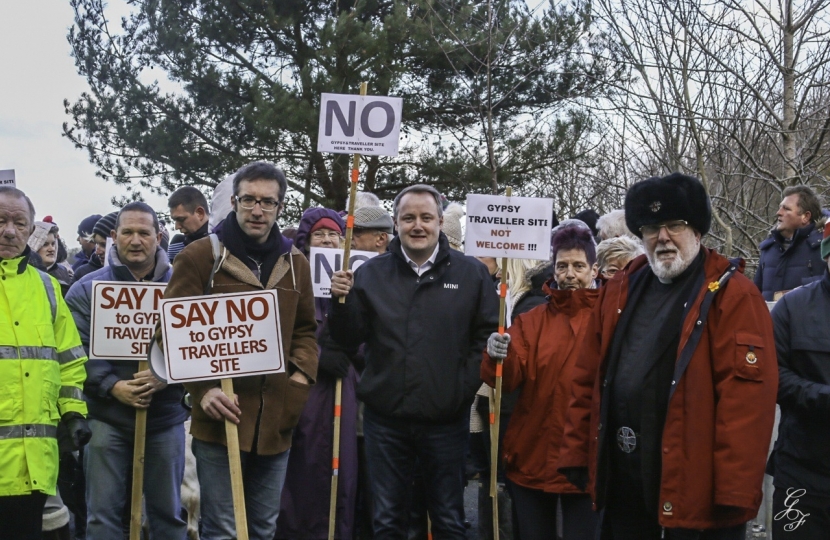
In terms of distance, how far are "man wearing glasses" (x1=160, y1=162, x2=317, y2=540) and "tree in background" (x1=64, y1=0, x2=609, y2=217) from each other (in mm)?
10345

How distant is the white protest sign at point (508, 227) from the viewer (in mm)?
5301

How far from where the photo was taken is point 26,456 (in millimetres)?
4398

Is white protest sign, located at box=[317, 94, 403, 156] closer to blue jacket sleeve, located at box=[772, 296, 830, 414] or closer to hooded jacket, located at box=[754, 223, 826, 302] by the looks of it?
blue jacket sleeve, located at box=[772, 296, 830, 414]

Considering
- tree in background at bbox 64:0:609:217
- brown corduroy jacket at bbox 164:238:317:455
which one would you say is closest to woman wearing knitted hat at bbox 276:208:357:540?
brown corduroy jacket at bbox 164:238:317:455

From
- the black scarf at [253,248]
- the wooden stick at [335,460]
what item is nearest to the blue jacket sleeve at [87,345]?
the black scarf at [253,248]

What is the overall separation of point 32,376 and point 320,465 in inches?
82.7

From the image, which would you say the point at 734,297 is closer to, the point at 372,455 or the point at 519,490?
the point at 519,490

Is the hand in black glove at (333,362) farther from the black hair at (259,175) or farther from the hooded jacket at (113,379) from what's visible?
the black hair at (259,175)

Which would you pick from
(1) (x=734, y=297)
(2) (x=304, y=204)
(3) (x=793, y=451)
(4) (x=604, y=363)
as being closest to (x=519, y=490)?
(4) (x=604, y=363)

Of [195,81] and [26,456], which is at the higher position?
[195,81]

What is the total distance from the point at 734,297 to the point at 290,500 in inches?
135

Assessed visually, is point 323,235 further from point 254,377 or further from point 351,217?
point 254,377

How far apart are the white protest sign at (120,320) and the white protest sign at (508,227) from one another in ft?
6.32

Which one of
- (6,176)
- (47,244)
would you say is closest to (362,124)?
(6,176)
